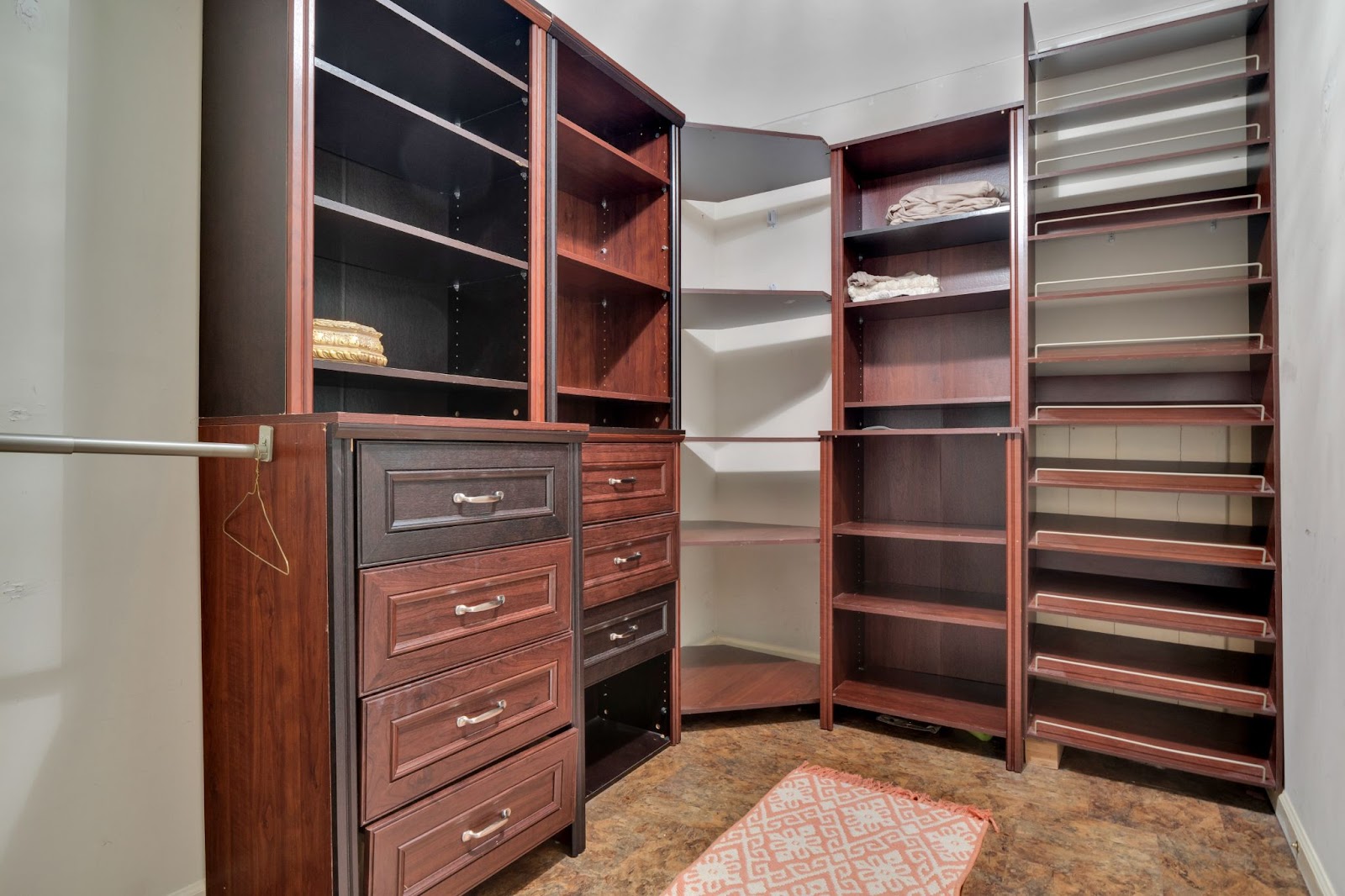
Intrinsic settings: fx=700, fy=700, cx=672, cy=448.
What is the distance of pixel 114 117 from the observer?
1.40 m

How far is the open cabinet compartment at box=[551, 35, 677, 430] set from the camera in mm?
2312

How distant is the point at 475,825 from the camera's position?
147 centimetres

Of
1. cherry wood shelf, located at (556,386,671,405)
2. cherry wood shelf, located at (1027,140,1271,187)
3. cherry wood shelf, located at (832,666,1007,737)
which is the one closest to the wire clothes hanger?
cherry wood shelf, located at (556,386,671,405)

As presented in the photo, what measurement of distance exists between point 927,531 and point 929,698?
630 mm

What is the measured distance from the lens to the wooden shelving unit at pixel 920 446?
2486 millimetres

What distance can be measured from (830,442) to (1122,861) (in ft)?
4.68

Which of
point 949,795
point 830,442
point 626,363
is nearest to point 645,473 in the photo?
point 626,363

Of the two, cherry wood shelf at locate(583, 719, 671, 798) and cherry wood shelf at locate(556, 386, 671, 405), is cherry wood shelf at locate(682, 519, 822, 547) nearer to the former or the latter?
cherry wood shelf at locate(556, 386, 671, 405)

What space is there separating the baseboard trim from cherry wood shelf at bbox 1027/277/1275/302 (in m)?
1.40

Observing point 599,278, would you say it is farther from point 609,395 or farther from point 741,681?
point 741,681

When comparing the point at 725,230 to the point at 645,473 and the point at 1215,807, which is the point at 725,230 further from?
the point at 1215,807

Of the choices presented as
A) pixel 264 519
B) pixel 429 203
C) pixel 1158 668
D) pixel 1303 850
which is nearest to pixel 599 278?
pixel 429 203

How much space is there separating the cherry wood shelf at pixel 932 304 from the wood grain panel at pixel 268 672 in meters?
1.99

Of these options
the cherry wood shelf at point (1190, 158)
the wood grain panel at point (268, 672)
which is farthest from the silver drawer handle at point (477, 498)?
the cherry wood shelf at point (1190, 158)
